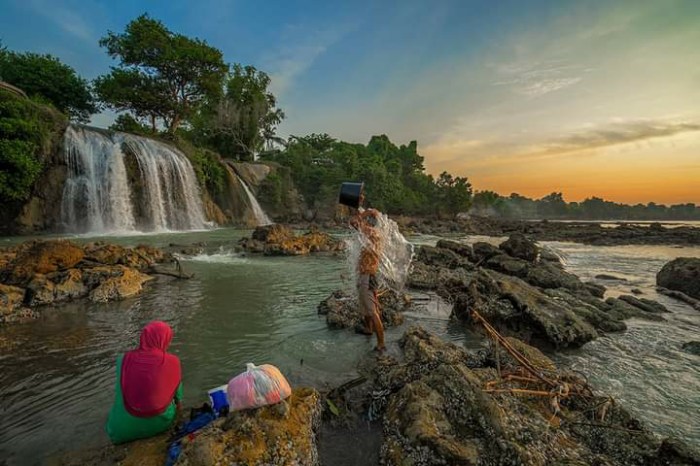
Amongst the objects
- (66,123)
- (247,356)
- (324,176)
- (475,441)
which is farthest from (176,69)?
(475,441)

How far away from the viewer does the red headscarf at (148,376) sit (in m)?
2.96

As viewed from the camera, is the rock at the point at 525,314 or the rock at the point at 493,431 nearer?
the rock at the point at 493,431

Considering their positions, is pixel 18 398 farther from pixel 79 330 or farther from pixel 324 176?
pixel 324 176

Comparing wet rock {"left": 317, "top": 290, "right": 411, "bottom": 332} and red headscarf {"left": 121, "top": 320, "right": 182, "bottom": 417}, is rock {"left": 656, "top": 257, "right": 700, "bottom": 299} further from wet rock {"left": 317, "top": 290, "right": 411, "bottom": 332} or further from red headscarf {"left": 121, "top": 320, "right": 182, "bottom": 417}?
red headscarf {"left": 121, "top": 320, "right": 182, "bottom": 417}

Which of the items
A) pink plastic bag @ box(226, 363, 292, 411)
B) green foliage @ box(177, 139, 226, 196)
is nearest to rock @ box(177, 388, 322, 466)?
pink plastic bag @ box(226, 363, 292, 411)

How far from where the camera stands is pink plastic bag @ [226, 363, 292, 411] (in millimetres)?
2801

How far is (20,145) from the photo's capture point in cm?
1903

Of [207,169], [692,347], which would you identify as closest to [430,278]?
[692,347]

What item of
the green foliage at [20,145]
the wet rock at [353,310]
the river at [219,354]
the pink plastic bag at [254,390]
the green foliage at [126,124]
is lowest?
the river at [219,354]

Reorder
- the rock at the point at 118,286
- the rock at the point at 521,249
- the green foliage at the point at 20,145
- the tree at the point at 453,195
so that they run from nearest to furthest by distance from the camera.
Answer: the rock at the point at 118,286 < the rock at the point at 521,249 < the green foliage at the point at 20,145 < the tree at the point at 453,195

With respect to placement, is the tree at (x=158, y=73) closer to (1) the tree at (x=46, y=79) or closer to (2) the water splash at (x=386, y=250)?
(1) the tree at (x=46, y=79)

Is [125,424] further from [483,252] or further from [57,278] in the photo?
[483,252]

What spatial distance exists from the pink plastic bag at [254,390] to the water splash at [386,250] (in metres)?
3.04

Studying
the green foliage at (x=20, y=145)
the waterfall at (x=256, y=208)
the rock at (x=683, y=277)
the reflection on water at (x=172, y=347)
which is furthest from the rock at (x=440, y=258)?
the waterfall at (x=256, y=208)
